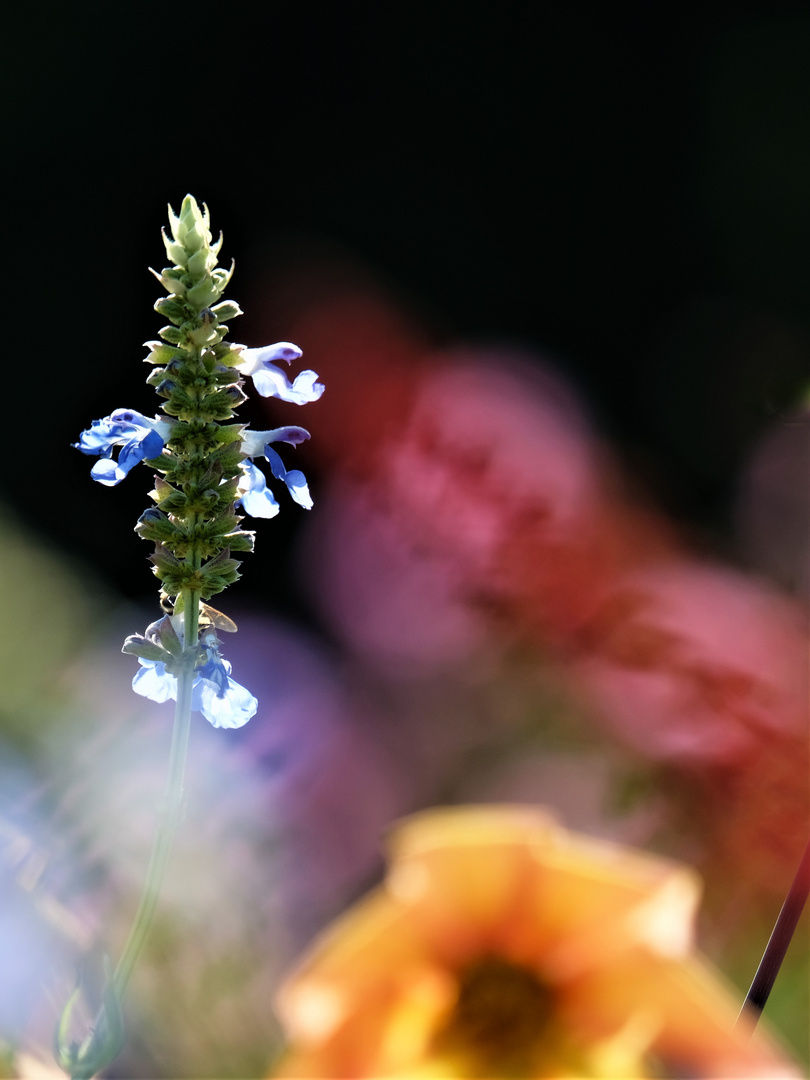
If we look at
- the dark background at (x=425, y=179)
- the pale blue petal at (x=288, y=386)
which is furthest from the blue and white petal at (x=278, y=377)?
the dark background at (x=425, y=179)

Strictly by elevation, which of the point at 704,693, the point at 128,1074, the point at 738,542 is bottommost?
the point at 128,1074

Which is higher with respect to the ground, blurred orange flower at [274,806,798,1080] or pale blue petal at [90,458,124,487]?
pale blue petal at [90,458,124,487]

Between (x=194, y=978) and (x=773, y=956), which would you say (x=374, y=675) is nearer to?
(x=194, y=978)

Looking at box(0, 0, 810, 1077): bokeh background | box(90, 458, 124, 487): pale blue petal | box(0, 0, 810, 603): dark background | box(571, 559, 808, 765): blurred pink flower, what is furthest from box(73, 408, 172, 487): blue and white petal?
box(0, 0, 810, 603): dark background

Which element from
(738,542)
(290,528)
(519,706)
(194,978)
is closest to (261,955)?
(194,978)

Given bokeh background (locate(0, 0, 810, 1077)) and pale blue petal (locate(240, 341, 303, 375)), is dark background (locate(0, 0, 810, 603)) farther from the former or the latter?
Result: pale blue petal (locate(240, 341, 303, 375))

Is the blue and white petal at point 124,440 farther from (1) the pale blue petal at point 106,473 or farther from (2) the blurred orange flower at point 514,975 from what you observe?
(2) the blurred orange flower at point 514,975
